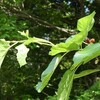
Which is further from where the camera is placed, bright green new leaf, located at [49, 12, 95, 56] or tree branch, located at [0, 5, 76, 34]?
tree branch, located at [0, 5, 76, 34]

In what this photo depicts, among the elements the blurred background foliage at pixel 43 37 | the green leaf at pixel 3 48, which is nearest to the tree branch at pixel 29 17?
the blurred background foliage at pixel 43 37

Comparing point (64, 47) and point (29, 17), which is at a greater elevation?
point (64, 47)

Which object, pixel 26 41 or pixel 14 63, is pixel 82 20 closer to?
pixel 26 41

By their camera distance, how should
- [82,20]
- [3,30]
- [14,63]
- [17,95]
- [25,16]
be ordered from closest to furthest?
1. [82,20]
2. [3,30]
3. [25,16]
4. [14,63]
5. [17,95]

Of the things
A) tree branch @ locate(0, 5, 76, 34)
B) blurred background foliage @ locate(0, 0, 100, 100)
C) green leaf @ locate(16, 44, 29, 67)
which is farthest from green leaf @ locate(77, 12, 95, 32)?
blurred background foliage @ locate(0, 0, 100, 100)

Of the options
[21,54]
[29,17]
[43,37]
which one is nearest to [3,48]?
[21,54]

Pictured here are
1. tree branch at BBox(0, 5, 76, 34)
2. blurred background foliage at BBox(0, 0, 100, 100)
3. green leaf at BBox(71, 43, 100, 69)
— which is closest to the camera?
green leaf at BBox(71, 43, 100, 69)

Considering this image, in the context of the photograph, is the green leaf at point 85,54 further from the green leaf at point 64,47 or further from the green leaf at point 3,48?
the green leaf at point 3,48

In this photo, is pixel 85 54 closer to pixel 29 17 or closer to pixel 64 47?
pixel 64 47

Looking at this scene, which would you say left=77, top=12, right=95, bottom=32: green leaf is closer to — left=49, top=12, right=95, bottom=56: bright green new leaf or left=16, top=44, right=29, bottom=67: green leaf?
left=49, top=12, right=95, bottom=56: bright green new leaf

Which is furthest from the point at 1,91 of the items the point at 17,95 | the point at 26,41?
the point at 26,41

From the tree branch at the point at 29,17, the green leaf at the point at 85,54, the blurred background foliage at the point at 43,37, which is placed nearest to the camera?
the green leaf at the point at 85,54
